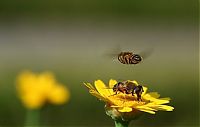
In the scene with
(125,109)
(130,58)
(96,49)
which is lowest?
(125,109)

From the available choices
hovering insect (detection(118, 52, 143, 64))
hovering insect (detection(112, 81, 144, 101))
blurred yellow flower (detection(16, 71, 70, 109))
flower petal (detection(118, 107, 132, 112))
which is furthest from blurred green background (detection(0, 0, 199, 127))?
flower petal (detection(118, 107, 132, 112))

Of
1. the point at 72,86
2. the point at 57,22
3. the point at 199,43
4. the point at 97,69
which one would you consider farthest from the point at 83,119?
the point at 57,22

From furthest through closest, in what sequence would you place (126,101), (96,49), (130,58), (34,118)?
(96,49)
(34,118)
(130,58)
(126,101)

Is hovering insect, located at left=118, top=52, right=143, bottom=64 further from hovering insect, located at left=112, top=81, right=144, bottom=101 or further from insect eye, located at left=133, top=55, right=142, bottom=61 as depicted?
hovering insect, located at left=112, top=81, right=144, bottom=101

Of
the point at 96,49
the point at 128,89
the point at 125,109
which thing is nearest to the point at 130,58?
the point at 128,89

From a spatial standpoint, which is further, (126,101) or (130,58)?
(130,58)

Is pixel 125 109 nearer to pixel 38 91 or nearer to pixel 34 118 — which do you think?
pixel 34 118

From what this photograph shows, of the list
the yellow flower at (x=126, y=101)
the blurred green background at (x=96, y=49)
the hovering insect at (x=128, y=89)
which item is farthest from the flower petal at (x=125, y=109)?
the blurred green background at (x=96, y=49)

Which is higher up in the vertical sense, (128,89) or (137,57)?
(137,57)
